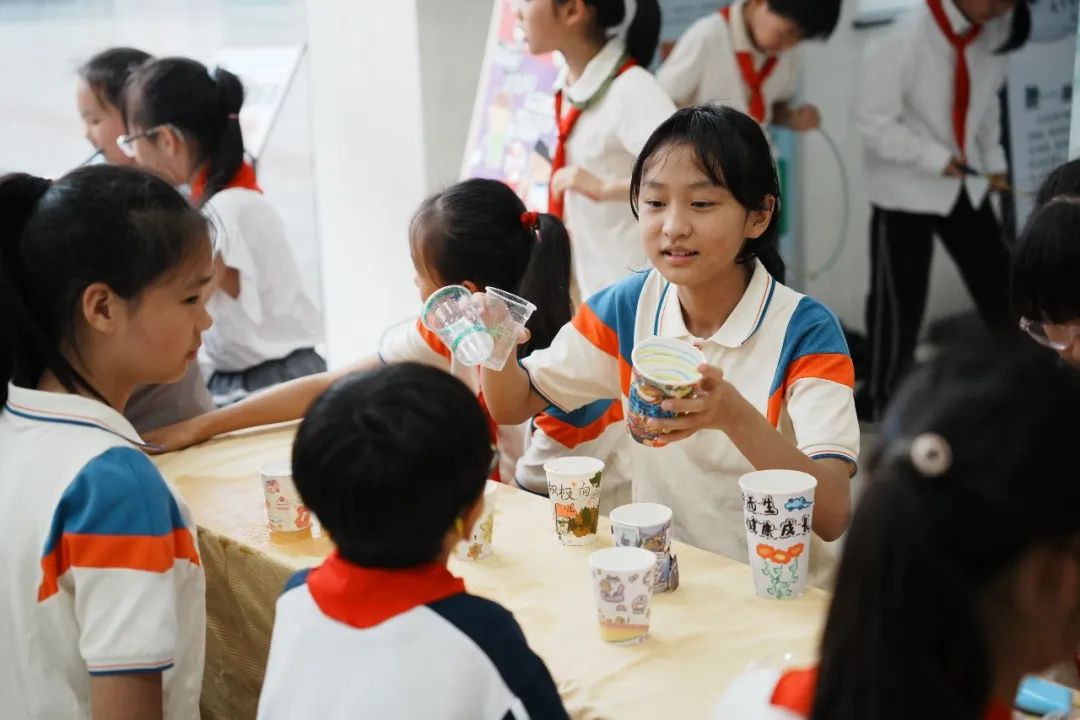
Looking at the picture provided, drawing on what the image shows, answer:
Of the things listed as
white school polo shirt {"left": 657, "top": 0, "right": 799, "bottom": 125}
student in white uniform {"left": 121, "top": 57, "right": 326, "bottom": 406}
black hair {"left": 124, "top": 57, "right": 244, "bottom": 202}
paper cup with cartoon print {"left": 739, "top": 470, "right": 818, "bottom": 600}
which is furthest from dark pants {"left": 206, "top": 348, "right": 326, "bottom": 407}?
paper cup with cartoon print {"left": 739, "top": 470, "right": 818, "bottom": 600}

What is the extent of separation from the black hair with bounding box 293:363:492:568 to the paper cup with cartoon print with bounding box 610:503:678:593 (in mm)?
410

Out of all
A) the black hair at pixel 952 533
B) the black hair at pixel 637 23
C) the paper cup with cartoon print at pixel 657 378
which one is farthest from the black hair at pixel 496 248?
the black hair at pixel 952 533

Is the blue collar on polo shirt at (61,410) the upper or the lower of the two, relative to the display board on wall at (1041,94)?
lower

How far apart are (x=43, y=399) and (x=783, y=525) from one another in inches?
33.9

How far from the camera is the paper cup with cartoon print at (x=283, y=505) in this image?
5.40ft

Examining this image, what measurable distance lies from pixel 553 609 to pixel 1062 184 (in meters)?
0.98

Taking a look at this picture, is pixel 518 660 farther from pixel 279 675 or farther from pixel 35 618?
pixel 35 618

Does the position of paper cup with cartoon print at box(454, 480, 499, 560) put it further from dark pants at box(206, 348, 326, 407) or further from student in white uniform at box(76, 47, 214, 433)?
student in white uniform at box(76, 47, 214, 433)

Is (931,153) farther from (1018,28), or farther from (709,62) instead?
(709,62)

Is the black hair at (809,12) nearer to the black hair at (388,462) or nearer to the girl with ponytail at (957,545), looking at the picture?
the black hair at (388,462)

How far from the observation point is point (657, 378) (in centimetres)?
137

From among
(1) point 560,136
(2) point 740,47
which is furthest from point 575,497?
(2) point 740,47

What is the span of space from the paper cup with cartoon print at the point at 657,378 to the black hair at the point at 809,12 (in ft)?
7.04

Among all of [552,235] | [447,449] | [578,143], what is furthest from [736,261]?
[578,143]
